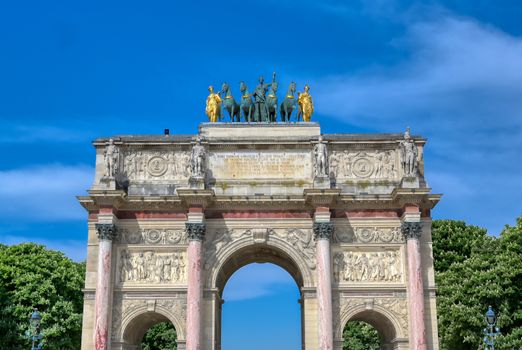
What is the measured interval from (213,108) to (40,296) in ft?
45.0

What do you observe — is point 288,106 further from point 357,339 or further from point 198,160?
point 357,339

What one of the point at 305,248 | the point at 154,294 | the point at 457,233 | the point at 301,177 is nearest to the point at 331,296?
the point at 305,248

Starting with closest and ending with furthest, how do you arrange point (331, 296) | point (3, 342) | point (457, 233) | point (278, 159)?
point (331, 296)
point (278, 159)
point (3, 342)
point (457, 233)

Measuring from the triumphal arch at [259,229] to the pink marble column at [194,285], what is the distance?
5 cm

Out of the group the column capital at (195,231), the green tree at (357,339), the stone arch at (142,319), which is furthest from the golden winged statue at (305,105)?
the green tree at (357,339)

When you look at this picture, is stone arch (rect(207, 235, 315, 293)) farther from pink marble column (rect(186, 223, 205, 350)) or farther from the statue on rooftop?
the statue on rooftop

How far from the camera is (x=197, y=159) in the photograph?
32.8 m

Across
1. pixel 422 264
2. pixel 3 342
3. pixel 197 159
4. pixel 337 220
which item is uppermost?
pixel 197 159

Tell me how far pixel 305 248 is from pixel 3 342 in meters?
16.3

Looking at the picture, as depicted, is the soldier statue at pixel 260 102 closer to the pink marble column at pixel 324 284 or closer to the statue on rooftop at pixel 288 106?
the statue on rooftop at pixel 288 106

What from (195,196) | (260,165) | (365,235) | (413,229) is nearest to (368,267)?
(365,235)

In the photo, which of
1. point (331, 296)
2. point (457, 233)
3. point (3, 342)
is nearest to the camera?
point (331, 296)

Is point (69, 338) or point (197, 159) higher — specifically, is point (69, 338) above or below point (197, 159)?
below

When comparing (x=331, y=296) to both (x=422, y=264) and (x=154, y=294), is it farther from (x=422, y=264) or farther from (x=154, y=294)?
(x=154, y=294)
